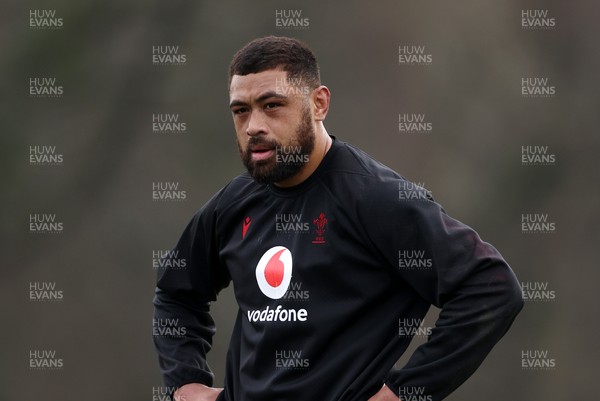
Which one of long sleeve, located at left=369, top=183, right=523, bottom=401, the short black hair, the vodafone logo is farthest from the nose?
long sleeve, located at left=369, top=183, right=523, bottom=401

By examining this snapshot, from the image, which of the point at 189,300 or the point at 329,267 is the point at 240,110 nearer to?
the point at 329,267

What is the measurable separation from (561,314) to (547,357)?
437mm

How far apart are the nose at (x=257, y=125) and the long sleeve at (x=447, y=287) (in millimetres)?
474

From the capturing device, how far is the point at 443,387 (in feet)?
9.93

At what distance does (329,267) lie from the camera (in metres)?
3.14

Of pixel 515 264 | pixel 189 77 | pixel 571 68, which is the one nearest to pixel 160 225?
pixel 189 77

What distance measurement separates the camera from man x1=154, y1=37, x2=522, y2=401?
3.01m

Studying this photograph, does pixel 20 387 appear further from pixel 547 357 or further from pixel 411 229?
pixel 411 229

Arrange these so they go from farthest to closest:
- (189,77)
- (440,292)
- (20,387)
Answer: (189,77), (20,387), (440,292)

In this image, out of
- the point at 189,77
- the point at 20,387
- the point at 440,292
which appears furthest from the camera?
the point at 189,77

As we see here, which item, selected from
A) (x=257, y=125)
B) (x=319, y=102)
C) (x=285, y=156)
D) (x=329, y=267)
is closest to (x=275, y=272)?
(x=329, y=267)

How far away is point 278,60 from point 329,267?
0.67m

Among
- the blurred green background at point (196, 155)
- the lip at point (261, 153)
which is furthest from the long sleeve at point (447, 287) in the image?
the blurred green background at point (196, 155)

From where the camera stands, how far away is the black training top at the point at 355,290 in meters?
3.01
